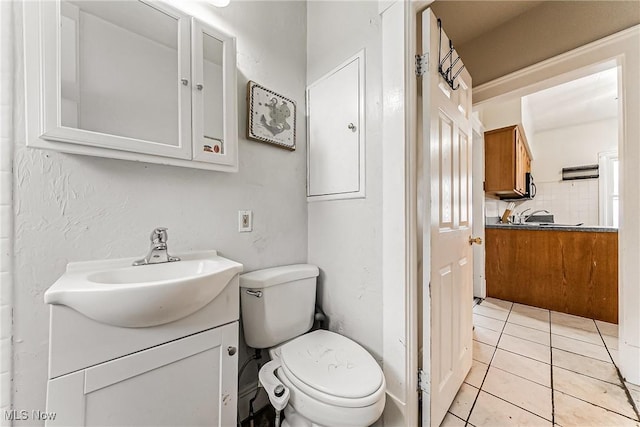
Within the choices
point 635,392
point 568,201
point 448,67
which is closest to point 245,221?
point 448,67

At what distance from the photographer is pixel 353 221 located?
4.03 feet

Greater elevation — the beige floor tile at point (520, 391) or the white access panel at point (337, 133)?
the white access panel at point (337, 133)

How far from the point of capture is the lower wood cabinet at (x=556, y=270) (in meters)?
2.26

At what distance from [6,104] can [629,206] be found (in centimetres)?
293

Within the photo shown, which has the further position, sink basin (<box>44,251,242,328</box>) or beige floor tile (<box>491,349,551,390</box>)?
beige floor tile (<box>491,349,551,390</box>)

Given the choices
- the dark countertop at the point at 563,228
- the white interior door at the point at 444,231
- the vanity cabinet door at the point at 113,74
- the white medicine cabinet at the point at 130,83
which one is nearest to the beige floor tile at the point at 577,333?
the dark countertop at the point at 563,228

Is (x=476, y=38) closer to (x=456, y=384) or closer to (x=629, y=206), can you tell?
(x=629, y=206)

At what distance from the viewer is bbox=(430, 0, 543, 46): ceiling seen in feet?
5.30

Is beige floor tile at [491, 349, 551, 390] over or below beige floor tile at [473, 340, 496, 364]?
over

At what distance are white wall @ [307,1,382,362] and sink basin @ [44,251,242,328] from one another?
61cm

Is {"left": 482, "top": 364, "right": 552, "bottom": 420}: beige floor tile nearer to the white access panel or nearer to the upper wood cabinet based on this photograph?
the white access panel

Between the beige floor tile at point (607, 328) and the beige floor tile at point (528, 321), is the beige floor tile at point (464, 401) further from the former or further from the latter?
the beige floor tile at point (607, 328)

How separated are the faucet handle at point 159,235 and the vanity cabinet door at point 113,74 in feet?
0.98

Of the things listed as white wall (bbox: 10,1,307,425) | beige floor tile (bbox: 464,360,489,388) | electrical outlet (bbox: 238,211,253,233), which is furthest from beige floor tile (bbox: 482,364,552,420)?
electrical outlet (bbox: 238,211,253,233)
